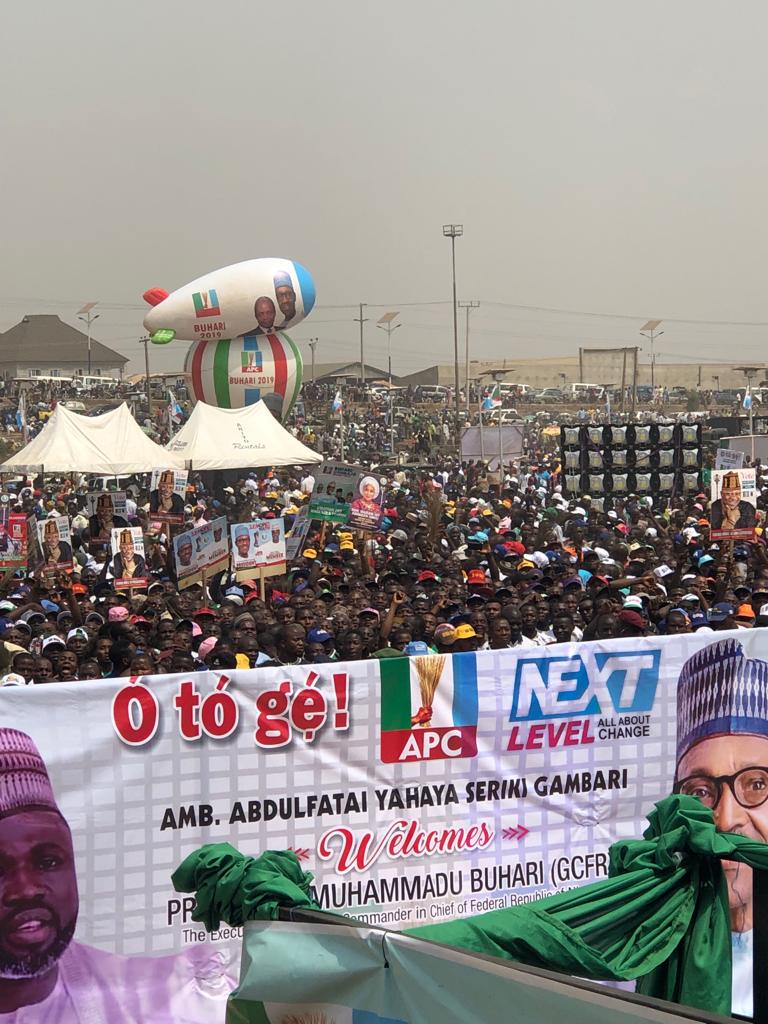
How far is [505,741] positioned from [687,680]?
0.89m

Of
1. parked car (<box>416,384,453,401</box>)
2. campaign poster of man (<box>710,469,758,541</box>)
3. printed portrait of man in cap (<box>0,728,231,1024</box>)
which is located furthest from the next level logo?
parked car (<box>416,384,453,401</box>)

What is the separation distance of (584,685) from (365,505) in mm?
8913

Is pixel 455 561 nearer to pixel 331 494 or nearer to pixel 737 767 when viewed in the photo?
pixel 331 494

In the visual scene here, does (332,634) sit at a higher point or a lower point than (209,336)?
lower

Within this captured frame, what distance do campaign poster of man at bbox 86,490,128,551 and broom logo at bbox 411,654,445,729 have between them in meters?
11.3

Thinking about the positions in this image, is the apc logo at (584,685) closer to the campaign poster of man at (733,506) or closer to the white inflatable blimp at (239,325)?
the campaign poster of man at (733,506)

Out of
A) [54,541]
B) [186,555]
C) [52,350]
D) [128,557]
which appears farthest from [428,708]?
[52,350]

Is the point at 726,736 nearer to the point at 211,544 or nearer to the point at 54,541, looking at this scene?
the point at 211,544

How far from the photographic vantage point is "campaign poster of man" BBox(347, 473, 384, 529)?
14.8 metres

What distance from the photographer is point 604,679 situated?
6074 millimetres

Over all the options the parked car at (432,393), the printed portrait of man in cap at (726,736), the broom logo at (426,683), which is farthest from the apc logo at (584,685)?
the parked car at (432,393)

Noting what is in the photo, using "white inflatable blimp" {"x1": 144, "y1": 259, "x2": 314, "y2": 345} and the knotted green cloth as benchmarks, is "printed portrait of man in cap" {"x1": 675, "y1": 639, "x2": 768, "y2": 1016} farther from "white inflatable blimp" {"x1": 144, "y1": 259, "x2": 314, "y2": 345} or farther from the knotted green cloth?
"white inflatable blimp" {"x1": 144, "y1": 259, "x2": 314, "y2": 345}

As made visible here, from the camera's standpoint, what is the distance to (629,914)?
11.1ft

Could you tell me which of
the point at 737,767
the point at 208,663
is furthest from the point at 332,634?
the point at 737,767
